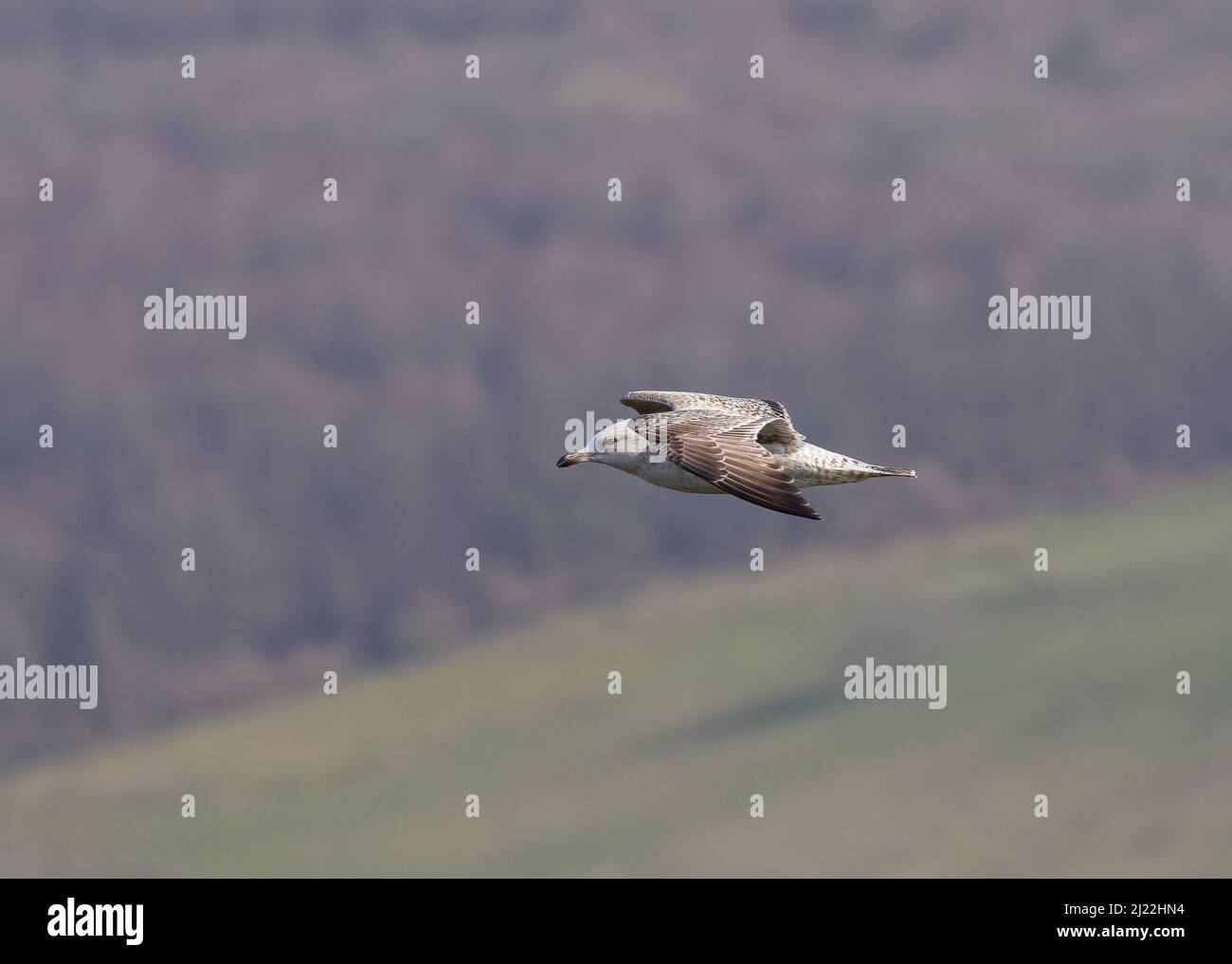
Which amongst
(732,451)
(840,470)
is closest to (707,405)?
(840,470)

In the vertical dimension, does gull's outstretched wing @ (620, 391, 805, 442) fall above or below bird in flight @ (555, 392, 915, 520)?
above

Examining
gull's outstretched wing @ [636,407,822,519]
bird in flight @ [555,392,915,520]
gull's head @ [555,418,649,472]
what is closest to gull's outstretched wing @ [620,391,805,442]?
bird in flight @ [555,392,915,520]

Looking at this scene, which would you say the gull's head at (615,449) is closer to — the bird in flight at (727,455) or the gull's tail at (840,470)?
the bird in flight at (727,455)

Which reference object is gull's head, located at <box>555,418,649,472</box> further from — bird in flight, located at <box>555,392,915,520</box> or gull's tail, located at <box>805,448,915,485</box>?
gull's tail, located at <box>805,448,915,485</box>

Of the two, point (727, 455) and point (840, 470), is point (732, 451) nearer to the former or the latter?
point (727, 455)

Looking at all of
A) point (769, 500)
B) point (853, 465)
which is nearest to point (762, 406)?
point (853, 465)

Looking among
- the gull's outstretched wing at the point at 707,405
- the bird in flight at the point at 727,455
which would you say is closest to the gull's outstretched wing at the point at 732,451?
the bird in flight at the point at 727,455
